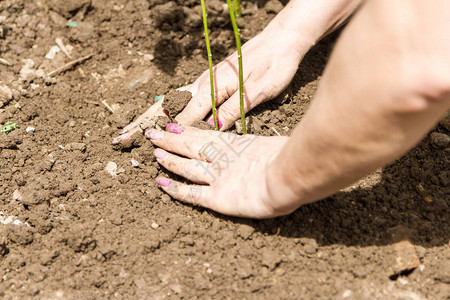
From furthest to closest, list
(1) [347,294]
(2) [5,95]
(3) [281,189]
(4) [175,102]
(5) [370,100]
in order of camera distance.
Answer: (2) [5,95] → (4) [175,102] → (1) [347,294] → (3) [281,189] → (5) [370,100]

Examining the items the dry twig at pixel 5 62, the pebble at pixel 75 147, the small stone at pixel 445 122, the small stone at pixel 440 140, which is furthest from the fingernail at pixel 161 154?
the small stone at pixel 445 122

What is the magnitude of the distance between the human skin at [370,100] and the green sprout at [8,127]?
1.43 meters

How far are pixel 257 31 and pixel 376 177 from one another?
1.20m

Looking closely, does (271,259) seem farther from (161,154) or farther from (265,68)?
(265,68)

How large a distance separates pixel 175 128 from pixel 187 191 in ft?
1.02

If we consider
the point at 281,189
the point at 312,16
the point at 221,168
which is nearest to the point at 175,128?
the point at 221,168

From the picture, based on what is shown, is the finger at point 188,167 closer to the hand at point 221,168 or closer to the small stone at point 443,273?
the hand at point 221,168

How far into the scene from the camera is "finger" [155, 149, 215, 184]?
194 cm

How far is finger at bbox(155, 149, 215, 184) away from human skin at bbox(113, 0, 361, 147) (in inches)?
8.9

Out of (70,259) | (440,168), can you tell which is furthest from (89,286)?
(440,168)

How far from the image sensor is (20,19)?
2752 millimetres

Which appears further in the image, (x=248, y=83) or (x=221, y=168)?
(x=248, y=83)

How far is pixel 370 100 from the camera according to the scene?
123 cm

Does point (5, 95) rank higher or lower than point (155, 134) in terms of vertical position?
higher
